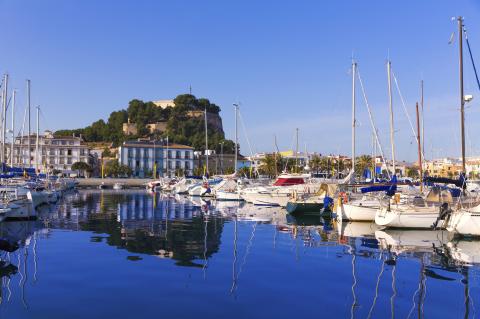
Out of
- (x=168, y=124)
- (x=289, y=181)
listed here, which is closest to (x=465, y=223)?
(x=289, y=181)

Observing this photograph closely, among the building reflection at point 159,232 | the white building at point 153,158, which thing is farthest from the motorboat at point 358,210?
the white building at point 153,158

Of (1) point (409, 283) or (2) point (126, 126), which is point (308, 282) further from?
(2) point (126, 126)

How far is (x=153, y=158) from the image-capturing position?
112 m

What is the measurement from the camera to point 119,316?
8.95 m

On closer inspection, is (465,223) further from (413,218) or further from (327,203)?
(327,203)

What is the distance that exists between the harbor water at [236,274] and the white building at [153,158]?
3510 inches

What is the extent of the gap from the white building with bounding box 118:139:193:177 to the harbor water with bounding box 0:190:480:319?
89.2m

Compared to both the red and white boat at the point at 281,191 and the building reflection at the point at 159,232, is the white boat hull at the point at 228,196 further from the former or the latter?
the building reflection at the point at 159,232

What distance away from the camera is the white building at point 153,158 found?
110m

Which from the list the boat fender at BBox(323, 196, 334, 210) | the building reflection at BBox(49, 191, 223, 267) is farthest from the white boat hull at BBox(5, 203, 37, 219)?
the boat fender at BBox(323, 196, 334, 210)

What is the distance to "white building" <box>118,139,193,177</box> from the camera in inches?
4333

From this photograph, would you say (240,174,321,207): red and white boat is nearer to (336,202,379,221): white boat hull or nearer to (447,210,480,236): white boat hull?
(336,202,379,221): white boat hull

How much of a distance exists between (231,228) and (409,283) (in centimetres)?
1244

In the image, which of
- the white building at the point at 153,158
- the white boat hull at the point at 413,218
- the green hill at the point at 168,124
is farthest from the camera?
the green hill at the point at 168,124
